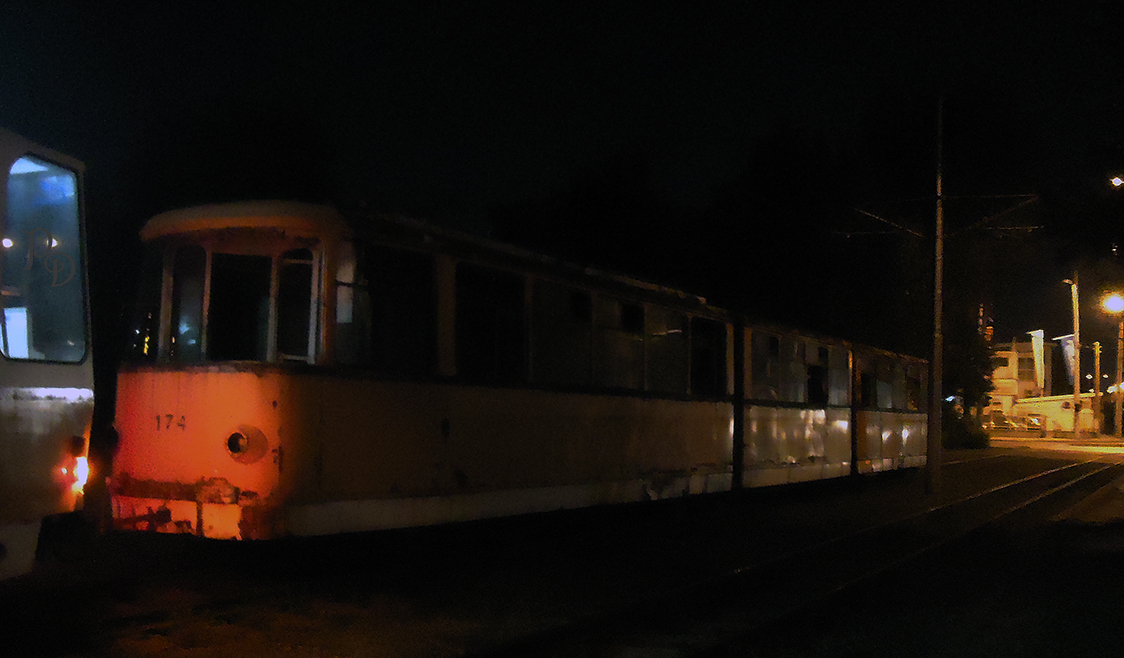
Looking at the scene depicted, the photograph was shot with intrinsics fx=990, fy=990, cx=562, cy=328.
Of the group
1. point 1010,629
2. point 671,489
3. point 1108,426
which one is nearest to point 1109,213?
point 671,489

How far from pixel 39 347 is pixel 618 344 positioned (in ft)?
21.8

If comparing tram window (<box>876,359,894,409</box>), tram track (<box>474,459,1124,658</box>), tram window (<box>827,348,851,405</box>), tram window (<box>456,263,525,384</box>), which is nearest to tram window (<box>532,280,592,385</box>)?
tram window (<box>456,263,525,384</box>)

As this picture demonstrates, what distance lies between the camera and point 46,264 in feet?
18.9

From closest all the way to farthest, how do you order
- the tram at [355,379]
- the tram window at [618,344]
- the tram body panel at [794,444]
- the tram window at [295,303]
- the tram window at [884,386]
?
1. the tram at [355,379]
2. the tram window at [295,303]
3. the tram window at [618,344]
4. the tram body panel at [794,444]
5. the tram window at [884,386]

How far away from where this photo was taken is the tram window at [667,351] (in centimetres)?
1184

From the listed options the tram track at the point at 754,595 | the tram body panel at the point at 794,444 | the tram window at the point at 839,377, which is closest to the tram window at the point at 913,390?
the tram window at the point at 839,377

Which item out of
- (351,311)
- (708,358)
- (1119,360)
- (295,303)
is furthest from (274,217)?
(1119,360)

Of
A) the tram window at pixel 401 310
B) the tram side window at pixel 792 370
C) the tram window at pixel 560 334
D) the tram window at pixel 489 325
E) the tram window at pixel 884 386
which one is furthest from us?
the tram window at pixel 884 386

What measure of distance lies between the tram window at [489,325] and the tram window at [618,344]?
1.40 meters

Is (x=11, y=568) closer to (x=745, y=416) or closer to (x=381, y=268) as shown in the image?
(x=381, y=268)

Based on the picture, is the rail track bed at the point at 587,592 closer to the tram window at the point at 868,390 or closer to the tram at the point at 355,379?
the tram at the point at 355,379

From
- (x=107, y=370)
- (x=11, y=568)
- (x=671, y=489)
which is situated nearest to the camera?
(x=11, y=568)

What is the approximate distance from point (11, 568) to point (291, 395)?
2.52 metres

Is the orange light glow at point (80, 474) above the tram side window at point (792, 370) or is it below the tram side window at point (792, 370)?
below
